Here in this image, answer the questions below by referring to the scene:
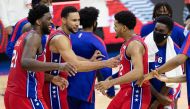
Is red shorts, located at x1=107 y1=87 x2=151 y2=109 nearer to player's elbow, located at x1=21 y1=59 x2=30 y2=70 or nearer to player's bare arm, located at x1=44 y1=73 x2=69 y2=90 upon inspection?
player's bare arm, located at x1=44 y1=73 x2=69 y2=90

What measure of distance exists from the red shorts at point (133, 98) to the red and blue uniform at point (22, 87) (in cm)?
88

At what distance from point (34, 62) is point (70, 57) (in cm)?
55

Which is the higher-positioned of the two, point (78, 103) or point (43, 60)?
point (43, 60)

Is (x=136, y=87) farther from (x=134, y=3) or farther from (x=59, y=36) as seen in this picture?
(x=134, y=3)

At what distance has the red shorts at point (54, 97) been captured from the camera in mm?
6617

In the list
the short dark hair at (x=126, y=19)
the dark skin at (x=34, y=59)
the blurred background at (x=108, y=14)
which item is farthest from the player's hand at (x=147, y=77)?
the blurred background at (x=108, y=14)

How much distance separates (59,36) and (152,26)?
1777 mm

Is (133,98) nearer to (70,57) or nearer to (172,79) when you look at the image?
(172,79)

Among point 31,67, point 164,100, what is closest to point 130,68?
point 164,100

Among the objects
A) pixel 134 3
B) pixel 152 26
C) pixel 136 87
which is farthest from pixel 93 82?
pixel 134 3

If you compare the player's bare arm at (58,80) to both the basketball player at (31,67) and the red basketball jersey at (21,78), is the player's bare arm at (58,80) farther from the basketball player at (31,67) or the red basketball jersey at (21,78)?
the red basketball jersey at (21,78)

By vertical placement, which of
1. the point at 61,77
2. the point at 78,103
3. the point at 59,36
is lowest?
the point at 78,103

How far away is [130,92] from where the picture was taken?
6.31 meters

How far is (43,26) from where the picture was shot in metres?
6.09
